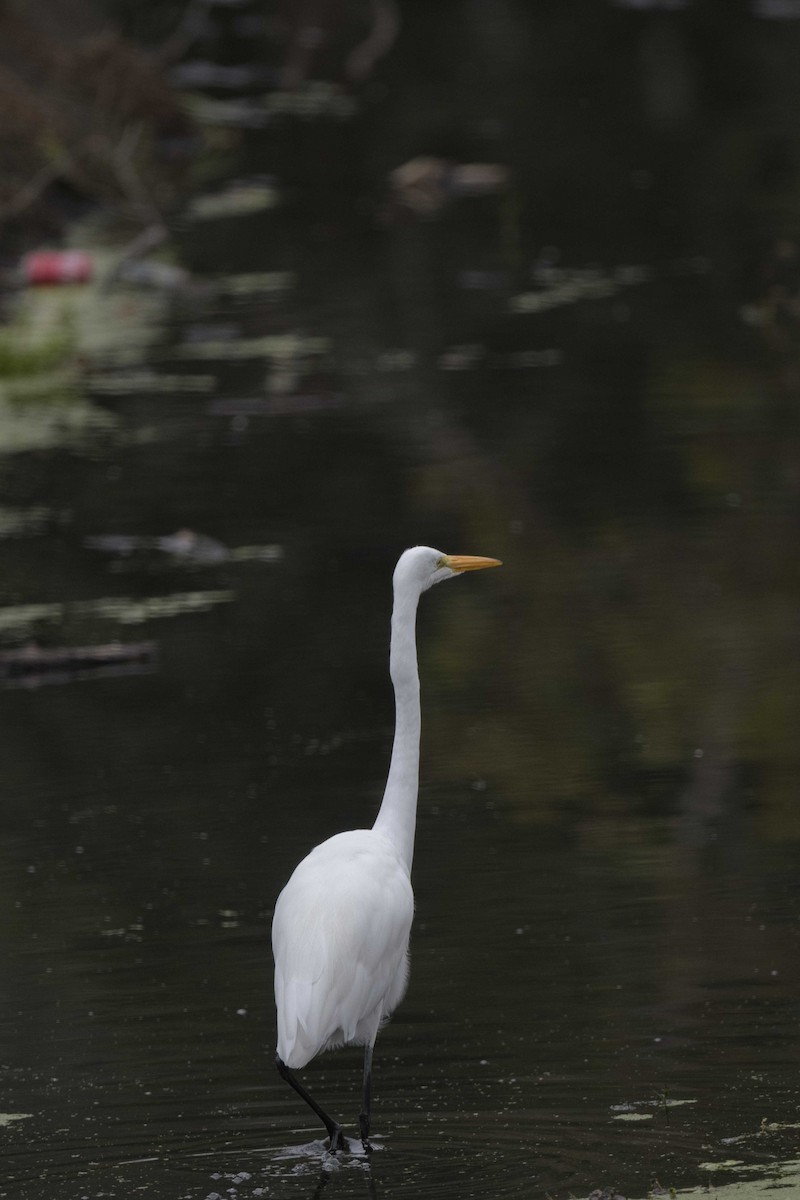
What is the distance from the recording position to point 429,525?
425 inches

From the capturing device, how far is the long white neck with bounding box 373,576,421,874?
564 cm

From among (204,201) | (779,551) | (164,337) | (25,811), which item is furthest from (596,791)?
(204,201)

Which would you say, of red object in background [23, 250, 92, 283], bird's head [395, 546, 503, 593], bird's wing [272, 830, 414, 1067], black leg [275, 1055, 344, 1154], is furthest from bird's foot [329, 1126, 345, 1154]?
red object in background [23, 250, 92, 283]

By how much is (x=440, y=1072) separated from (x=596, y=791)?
2.10 meters

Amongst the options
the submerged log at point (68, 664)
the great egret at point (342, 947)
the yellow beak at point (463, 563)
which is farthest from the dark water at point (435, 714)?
the yellow beak at point (463, 563)

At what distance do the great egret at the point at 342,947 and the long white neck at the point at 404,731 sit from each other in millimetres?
26

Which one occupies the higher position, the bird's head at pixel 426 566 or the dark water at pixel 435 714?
the bird's head at pixel 426 566

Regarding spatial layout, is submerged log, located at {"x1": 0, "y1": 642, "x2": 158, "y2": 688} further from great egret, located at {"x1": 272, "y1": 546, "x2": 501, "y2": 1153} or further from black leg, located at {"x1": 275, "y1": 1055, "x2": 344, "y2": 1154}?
black leg, located at {"x1": 275, "y1": 1055, "x2": 344, "y2": 1154}

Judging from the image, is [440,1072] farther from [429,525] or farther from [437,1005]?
[429,525]

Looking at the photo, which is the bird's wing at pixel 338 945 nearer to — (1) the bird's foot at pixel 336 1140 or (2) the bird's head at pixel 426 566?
(1) the bird's foot at pixel 336 1140

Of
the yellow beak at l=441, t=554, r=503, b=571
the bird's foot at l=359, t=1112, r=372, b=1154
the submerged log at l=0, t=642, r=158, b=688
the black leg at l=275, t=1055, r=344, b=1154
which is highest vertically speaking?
the yellow beak at l=441, t=554, r=503, b=571

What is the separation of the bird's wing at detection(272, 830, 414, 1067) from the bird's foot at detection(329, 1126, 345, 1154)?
178mm

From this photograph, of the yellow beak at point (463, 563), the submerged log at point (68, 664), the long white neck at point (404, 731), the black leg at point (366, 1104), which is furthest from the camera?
the submerged log at point (68, 664)

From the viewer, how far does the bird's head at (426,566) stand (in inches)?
223
